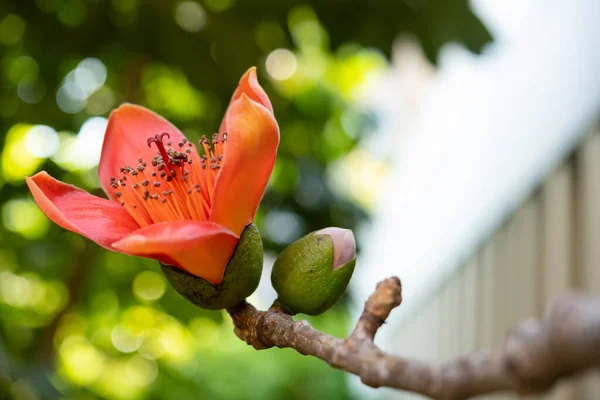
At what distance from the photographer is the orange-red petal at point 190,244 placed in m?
0.47

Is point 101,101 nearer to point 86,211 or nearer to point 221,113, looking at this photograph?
point 221,113

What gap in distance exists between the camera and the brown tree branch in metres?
0.23

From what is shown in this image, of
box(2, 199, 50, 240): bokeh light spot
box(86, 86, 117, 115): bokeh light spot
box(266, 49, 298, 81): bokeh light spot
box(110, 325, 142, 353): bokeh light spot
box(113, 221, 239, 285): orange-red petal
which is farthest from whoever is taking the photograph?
box(110, 325, 142, 353): bokeh light spot

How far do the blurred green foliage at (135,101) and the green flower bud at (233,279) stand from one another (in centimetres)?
93

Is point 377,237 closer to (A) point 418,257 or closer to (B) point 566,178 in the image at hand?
(A) point 418,257

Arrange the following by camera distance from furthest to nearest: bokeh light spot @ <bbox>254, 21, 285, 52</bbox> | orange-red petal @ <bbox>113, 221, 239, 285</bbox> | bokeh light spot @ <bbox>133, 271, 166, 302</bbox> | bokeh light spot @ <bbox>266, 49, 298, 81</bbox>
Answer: bokeh light spot @ <bbox>266, 49, 298, 81</bbox>, bokeh light spot @ <bbox>133, 271, 166, 302</bbox>, bokeh light spot @ <bbox>254, 21, 285, 52</bbox>, orange-red petal @ <bbox>113, 221, 239, 285</bbox>

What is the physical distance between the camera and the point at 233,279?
1.91 ft

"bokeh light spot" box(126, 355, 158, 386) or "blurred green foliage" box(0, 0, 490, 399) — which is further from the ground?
"blurred green foliage" box(0, 0, 490, 399)

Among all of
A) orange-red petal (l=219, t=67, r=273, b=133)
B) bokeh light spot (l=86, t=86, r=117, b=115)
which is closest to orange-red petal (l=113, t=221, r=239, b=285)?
orange-red petal (l=219, t=67, r=273, b=133)

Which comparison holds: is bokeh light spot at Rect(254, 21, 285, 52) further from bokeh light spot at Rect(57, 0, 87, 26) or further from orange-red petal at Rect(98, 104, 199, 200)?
orange-red petal at Rect(98, 104, 199, 200)

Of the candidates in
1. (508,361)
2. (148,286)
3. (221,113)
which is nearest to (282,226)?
(148,286)

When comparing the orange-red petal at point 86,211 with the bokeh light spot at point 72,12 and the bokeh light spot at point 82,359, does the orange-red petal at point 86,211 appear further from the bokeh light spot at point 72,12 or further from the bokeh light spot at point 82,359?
the bokeh light spot at point 82,359

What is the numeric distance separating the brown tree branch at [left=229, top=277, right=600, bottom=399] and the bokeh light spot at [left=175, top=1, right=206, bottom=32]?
57.2 inches

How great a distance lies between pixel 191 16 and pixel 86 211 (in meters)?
1.25
